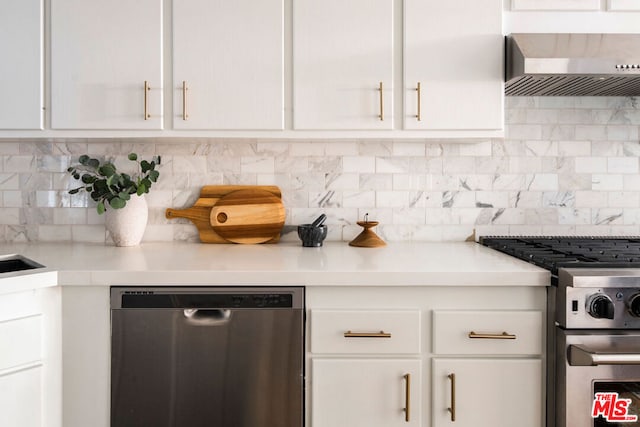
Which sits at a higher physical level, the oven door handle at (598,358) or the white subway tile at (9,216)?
the white subway tile at (9,216)

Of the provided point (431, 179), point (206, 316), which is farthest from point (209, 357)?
point (431, 179)

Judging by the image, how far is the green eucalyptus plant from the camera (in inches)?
81.0

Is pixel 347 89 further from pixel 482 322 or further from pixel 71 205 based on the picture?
pixel 71 205

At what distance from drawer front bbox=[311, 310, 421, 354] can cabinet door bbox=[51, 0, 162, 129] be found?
106 centimetres

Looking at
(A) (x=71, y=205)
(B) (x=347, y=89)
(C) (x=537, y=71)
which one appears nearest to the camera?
(C) (x=537, y=71)

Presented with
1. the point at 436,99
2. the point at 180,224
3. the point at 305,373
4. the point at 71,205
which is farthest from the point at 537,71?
the point at 71,205

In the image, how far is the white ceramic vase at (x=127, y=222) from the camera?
2.12 metres

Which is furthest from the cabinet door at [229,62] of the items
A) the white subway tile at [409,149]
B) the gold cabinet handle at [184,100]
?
the white subway tile at [409,149]

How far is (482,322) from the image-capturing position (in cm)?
158

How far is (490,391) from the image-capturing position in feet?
5.17

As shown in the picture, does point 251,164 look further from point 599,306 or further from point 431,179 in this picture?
point 599,306

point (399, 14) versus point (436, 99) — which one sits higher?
point (399, 14)

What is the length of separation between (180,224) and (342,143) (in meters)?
0.84

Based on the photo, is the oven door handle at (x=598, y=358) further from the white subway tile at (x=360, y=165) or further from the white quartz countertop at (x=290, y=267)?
the white subway tile at (x=360, y=165)
